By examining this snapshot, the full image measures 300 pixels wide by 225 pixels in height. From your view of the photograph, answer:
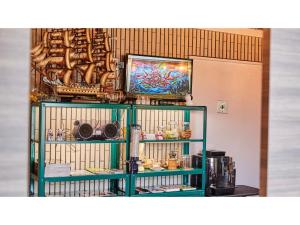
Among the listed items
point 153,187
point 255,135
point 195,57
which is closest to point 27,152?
point 153,187

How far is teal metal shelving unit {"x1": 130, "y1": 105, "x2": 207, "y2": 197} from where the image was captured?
17.9 ft

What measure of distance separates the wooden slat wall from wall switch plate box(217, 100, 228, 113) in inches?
29.2

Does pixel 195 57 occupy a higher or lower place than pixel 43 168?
higher

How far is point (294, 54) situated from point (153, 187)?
3.07 m

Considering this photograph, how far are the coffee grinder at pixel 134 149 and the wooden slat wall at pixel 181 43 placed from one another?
1.26m

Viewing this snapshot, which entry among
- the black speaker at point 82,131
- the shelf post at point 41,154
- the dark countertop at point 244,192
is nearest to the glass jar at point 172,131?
the black speaker at point 82,131

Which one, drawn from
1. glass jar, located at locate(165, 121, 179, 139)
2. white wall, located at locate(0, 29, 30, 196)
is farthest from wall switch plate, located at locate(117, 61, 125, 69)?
white wall, located at locate(0, 29, 30, 196)

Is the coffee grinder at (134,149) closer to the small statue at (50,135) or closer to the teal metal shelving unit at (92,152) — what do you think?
the teal metal shelving unit at (92,152)

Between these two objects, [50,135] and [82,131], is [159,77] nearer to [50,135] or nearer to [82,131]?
[82,131]

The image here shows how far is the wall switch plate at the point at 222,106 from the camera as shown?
7.05 metres

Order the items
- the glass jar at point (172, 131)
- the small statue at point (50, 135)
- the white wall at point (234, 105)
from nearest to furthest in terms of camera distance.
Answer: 1. the small statue at point (50, 135)
2. the glass jar at point (172, 131)
3. the white wall at point (234, 105)
